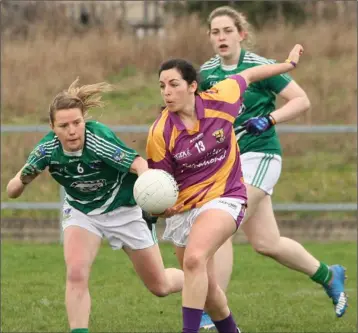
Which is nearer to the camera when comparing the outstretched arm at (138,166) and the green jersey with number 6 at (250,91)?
the outstretched arm at (138,166)

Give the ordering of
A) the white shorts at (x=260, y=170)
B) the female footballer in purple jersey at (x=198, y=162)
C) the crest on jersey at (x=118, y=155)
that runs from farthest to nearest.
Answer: the white shorts at (x=260, y=170)
the female footballer in purple jersey at (x=198, y=162)
the crest on jersey at (x=118, y=155)

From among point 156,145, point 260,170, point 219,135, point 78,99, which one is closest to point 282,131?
point 260,170

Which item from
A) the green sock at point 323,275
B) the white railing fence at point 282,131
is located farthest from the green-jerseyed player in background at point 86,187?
the white railing fence at point 282,131

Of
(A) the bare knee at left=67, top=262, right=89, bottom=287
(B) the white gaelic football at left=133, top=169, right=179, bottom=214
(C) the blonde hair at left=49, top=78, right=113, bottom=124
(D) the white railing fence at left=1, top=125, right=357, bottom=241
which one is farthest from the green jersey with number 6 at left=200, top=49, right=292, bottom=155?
(D) the white railing fence at left=1, top=125, right=357, bottom=241

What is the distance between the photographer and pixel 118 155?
659 cm

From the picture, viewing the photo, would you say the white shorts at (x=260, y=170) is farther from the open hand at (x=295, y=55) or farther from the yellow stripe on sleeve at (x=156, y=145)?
the yellow stripe on sleeve at (x=156, y=145)

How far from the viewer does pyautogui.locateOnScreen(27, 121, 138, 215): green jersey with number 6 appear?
662 centimetres

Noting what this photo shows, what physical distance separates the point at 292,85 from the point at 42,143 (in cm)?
211

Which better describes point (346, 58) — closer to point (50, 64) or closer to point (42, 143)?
point (50, 64)

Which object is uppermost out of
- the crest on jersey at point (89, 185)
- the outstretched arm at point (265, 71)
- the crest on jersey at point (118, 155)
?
the outstretched arm at point (265, 71)

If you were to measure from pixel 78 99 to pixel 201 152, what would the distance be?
80cm

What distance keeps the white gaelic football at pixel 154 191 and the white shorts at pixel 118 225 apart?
1.39 feet

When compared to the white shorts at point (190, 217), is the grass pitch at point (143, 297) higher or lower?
lower

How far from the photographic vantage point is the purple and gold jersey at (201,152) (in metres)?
6.71
